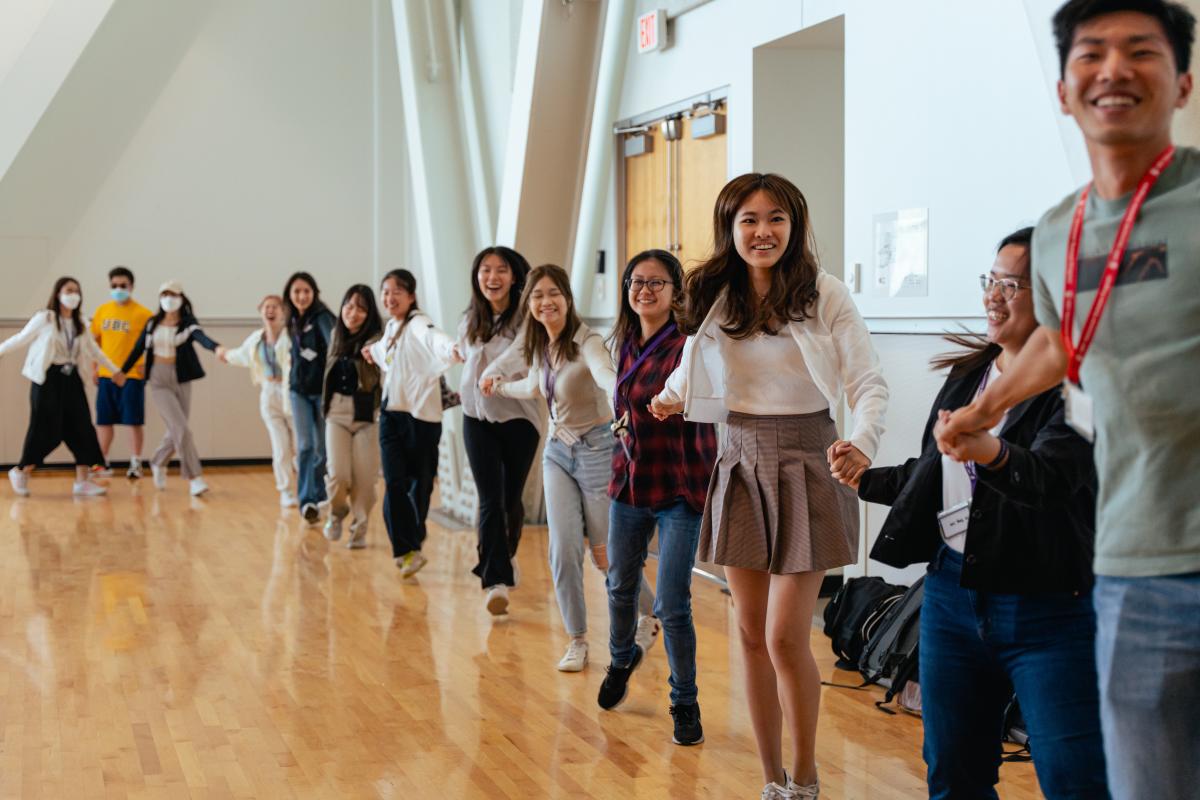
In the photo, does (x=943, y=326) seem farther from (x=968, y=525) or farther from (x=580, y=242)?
(x=580, y=242)

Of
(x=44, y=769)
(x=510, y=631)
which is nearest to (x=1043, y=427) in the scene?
(x=44, y=769)

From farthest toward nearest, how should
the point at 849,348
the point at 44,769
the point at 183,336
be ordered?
the point at 183,336 → the point at 44,769 → the point at 849,348

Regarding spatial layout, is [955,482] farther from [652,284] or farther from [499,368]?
[499,368]

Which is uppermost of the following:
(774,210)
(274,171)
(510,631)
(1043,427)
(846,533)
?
(274,171)

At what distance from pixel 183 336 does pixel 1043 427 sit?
9794 mm

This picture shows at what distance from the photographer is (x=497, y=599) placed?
6.34 meters

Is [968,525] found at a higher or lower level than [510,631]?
higher

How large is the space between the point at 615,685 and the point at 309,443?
5088 millimetres

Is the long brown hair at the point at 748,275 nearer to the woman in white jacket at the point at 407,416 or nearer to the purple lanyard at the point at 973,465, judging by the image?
the purple lanyard at the point at 973,465

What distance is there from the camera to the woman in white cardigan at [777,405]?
11.3ft

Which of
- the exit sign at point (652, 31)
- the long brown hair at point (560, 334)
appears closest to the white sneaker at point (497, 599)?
the long brown hair at point (560, 334)

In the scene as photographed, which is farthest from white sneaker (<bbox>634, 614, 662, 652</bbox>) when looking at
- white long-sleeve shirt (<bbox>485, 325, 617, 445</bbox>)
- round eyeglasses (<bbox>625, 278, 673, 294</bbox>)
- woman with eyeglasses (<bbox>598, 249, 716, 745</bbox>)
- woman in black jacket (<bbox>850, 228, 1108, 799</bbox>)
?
woman in black jacket (<bbox>850, 228, 1108, 799</bbox>)

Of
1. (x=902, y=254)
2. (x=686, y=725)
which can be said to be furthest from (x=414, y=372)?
(x=686, y=725)

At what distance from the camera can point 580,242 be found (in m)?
9.27
